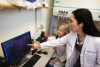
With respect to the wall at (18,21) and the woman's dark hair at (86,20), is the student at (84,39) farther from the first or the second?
the wall at (18,21)

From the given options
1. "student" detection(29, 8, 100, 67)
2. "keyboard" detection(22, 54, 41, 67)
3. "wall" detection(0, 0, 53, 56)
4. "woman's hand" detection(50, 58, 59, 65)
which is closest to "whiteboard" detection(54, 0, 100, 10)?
"wall" detection(0, 0, 53, 56)

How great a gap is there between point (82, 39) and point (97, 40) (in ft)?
0.67

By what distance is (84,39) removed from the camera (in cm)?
143

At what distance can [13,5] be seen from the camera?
4.07 feet

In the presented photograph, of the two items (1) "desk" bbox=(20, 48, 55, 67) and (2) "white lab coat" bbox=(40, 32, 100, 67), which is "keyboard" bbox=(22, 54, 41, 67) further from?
(2) "white lab coat" bbox=(40, 32, 100, 67)

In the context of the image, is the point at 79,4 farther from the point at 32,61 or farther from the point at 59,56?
the point at 32,61

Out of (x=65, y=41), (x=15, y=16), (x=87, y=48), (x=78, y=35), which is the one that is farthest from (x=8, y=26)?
(x=87, y=48)

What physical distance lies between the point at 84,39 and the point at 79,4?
1276 mm

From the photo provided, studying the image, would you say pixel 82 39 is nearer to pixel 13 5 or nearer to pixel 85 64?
pixel 85 64

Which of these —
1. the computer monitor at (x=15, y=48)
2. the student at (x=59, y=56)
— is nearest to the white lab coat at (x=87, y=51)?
the student at (x=59, y=56)

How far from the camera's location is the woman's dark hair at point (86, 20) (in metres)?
1.27

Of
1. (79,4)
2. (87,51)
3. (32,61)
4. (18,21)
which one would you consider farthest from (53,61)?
(79,4)

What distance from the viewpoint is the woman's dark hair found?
1273 millimetres

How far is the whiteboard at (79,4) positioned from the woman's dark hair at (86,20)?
4.00 ft
